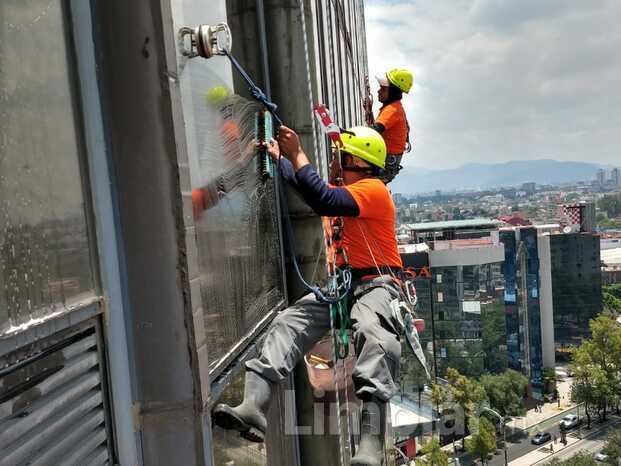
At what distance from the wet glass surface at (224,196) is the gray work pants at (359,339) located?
9.3 inches

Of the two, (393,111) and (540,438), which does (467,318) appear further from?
(393,111)

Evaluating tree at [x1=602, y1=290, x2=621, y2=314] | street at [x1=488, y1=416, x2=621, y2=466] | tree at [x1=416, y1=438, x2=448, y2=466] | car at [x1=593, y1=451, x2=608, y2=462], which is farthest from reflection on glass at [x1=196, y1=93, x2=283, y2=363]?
tree at [x1=602, y1=290, x2=621, y2=314]

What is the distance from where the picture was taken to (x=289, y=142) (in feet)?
12.5

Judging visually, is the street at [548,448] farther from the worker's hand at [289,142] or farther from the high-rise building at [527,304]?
the worker's hand at [289,142]

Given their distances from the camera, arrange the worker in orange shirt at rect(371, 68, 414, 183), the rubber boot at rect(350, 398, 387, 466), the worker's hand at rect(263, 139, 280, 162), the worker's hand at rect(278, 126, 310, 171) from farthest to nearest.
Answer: the worker in orange shirt at rect(371, 68, 414, 183), the worker's hand at rect(263, 139, 280, 162), the worker's hand at rect(278, 126, 310, 171), the rubber boot at rect(350, 398, 387, 466)

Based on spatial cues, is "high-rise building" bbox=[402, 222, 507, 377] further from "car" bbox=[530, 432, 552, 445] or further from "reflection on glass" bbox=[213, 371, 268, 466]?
"reflection on glass" bbox=[213, 371, 268, 466]

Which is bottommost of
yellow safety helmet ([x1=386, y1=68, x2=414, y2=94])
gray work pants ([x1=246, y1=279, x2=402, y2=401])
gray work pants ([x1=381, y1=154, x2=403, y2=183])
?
gray work pants ([x1=246, y1=279, x2=402, y2=401])

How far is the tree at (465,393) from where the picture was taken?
1454 inches

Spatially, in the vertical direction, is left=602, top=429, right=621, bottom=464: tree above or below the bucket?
below

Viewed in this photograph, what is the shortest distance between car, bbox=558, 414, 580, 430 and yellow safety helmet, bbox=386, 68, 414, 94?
43.9m

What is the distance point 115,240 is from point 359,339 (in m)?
1.74

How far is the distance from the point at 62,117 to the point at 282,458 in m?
3.35

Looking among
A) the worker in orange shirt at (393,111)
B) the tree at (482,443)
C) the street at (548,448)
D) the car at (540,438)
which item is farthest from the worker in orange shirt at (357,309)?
the car at (540,438)

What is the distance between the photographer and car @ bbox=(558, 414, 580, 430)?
4384 centimetres
